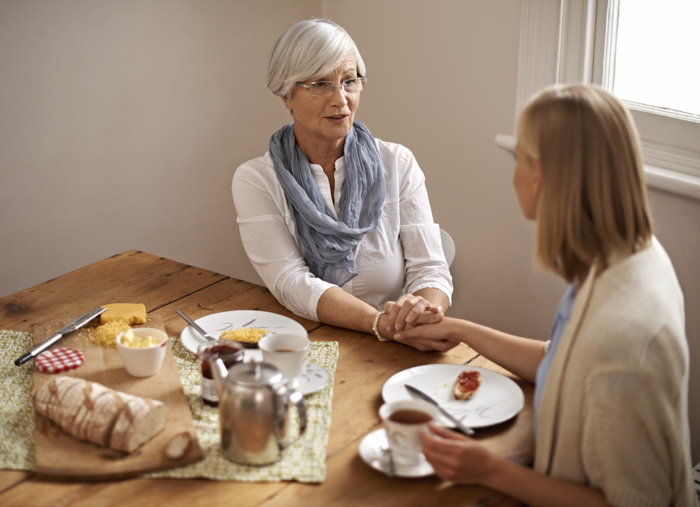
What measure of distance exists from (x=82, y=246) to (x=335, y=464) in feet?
6.96

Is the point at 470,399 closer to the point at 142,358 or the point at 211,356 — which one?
the point at 211,356

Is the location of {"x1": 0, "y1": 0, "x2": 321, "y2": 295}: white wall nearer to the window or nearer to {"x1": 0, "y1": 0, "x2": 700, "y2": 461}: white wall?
{"x1": 0, "y1": 0, "x2": 700, "y2": 461}: white wall

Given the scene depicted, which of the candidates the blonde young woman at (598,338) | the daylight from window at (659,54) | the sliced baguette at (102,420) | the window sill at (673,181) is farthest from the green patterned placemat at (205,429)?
the daylight from window at (659,54)

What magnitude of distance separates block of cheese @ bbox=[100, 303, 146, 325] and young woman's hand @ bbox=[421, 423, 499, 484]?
2.91ft

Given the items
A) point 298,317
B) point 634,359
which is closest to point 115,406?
point 298,317

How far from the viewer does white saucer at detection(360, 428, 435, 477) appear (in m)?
1.02

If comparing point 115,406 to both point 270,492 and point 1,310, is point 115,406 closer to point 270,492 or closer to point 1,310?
point 270,492

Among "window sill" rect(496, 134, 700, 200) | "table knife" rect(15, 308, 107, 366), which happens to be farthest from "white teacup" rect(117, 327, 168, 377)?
"window sill" rect(496, 134, 700, 200)

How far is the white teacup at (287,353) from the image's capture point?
1246 mm

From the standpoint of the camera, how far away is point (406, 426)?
Answer: 999 millimetres

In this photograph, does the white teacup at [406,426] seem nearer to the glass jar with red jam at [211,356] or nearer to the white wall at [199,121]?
the glass jar with red jam at [211,356]

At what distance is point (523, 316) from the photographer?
103 inches

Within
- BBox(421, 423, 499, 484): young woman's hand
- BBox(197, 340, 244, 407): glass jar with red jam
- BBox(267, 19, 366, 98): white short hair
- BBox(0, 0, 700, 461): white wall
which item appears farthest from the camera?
BBox(0, 0, 700, 461): white wall

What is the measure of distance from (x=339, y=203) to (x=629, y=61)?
3.90ft
